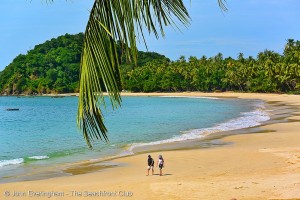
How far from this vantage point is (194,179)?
12.0 m

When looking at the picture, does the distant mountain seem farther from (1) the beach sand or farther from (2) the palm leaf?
(2) the palm leaf

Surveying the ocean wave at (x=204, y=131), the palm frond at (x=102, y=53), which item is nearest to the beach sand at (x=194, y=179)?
the ocean wave at (x=204, y=131)

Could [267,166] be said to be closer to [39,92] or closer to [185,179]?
[185,179]

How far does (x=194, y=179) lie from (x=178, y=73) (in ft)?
355

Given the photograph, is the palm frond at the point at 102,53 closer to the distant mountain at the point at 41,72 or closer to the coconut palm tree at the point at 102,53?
the coconut palm tree at the point at 102,53

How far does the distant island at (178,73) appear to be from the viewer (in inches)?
3367

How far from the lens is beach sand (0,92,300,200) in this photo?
9.95m

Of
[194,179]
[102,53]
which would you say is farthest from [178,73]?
[102,53]

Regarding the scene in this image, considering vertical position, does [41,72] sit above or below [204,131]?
above

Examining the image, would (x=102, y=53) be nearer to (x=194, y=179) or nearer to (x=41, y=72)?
(x=194, y=179)

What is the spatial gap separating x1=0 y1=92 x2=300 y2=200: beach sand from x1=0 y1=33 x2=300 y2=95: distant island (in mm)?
8854

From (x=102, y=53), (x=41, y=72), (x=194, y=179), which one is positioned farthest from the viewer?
(x=41, y=72)

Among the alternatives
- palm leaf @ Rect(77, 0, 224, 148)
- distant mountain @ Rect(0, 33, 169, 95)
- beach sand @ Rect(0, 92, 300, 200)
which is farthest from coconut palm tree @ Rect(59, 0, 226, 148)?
distant mountain @ Rect(0, 33, 169, 95)

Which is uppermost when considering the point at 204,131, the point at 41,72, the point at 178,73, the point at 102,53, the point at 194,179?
the point at 41,72
